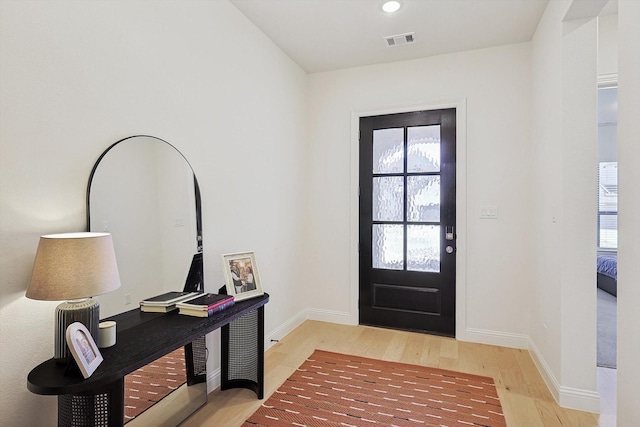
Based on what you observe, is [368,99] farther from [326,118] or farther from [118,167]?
[118,167]

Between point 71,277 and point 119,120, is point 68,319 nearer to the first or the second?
point 71,277

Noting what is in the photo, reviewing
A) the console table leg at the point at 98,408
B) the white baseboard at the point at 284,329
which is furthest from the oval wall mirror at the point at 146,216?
the white baseboard at the point at 284,329

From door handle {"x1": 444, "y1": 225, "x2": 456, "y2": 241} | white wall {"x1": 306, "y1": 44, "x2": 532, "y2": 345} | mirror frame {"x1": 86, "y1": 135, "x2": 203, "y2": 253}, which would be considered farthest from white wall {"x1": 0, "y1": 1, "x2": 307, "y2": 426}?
door handle {"x1": 444, "y1": 225, "x2": 456, "y2": 241}

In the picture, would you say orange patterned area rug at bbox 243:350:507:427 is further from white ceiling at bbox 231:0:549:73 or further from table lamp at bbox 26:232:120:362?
white ceiling at bbox 231:0:549:73

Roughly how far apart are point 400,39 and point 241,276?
235 centimetres

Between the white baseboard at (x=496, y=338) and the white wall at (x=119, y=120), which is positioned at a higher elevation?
the white wall at (x=119, y=120)

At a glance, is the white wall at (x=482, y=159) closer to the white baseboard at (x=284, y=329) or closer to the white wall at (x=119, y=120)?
the white baseboard at (x=284, y=329)

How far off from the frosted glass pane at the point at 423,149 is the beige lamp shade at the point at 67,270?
2.80m

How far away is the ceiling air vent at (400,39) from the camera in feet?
9.74

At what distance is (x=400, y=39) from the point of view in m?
3.03

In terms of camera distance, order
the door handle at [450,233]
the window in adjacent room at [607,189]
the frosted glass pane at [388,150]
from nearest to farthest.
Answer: the door handle at [450,233]
the frosted glass pane at [388,150]
the window in adjacent room at [607,189]

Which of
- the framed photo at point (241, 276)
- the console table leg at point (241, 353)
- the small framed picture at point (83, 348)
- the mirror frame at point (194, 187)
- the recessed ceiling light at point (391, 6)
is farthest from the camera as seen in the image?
the recessed ceiling light at point (391, 6)

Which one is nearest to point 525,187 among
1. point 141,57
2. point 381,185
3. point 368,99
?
point 381,185

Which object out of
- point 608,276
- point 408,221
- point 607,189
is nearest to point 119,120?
point 408,221
